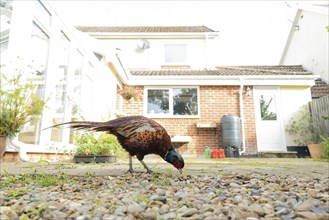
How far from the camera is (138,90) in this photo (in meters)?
9.60

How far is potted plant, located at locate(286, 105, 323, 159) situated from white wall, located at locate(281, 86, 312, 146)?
0.17 m

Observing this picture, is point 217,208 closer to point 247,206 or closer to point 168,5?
point 247,206

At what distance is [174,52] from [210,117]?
439 cm

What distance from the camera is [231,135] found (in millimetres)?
8367

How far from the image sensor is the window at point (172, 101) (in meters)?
9.47

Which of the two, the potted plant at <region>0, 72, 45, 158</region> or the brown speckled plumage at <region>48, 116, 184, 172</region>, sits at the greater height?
the potted plant at <region>0, 72, 45, 158</region>

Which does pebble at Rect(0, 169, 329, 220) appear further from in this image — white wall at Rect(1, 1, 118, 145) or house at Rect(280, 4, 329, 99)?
house at Rect(280, 4, 329, 99)

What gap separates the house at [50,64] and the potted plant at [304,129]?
22.0 ft

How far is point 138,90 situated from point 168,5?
876cm

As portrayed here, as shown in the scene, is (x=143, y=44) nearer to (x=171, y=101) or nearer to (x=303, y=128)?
(x=171, y=101)

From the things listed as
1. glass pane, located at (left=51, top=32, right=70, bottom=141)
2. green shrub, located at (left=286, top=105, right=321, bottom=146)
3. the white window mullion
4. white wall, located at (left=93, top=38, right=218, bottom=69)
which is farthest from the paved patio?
white wall, located at (left=93, top=38, right=218, bottom=69)

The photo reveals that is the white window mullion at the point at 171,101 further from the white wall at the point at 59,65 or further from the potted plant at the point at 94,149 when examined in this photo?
the potted plant at the point at 94,149

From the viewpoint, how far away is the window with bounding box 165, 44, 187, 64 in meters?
12.1

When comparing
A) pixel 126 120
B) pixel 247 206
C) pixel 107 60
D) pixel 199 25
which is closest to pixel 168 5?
pixel 199 25
